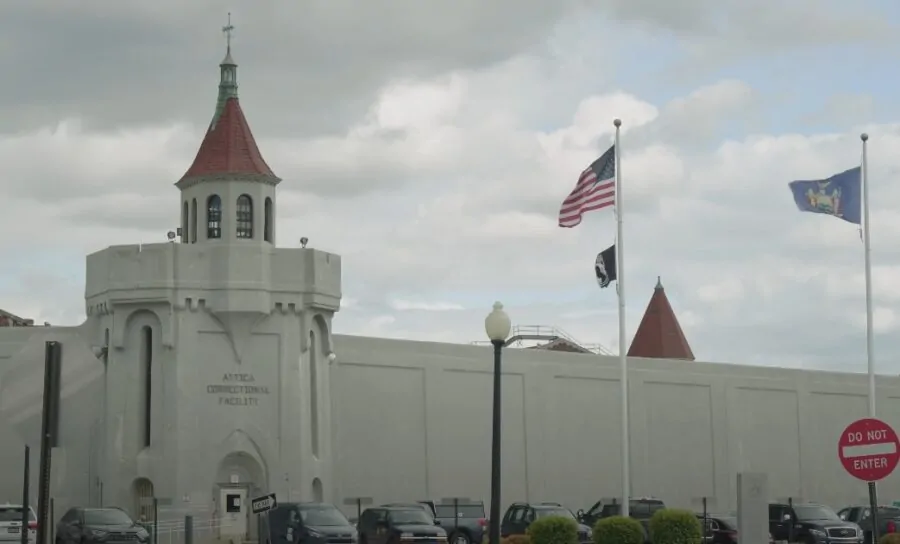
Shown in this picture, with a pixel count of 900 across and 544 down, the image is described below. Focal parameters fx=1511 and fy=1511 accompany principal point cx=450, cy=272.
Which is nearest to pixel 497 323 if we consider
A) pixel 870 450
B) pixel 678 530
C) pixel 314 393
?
pixel 870 450

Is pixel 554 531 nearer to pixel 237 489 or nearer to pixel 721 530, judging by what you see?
pixel 721 530

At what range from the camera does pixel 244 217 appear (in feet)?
149

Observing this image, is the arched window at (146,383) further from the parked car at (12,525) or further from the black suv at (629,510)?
the black suv at (629,510)

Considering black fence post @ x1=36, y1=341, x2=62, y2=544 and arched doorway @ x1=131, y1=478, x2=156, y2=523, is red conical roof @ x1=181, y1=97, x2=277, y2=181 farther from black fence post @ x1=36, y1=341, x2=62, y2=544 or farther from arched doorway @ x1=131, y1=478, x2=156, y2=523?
black fence post @ x1=36, y1=341, x2=62, y2=544

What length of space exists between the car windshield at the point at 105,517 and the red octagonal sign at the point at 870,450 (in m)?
21.3

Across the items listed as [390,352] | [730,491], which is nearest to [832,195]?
[390,352]

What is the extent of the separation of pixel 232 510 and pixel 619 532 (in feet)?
45.5

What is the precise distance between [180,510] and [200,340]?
4.97m

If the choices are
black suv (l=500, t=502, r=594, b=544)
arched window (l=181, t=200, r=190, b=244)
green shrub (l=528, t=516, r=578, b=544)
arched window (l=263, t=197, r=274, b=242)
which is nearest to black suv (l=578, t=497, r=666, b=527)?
black suv (l=500, t=502, r=594, b=544)

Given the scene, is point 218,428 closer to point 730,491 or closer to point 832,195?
point 832,195

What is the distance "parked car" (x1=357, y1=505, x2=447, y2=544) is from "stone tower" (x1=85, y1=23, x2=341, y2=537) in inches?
241

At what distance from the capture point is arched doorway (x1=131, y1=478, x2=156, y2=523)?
43125 mm

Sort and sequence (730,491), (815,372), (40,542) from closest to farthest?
1. (40,542)
2. (730,491)
3. (815,372)

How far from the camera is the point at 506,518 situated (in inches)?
1690
